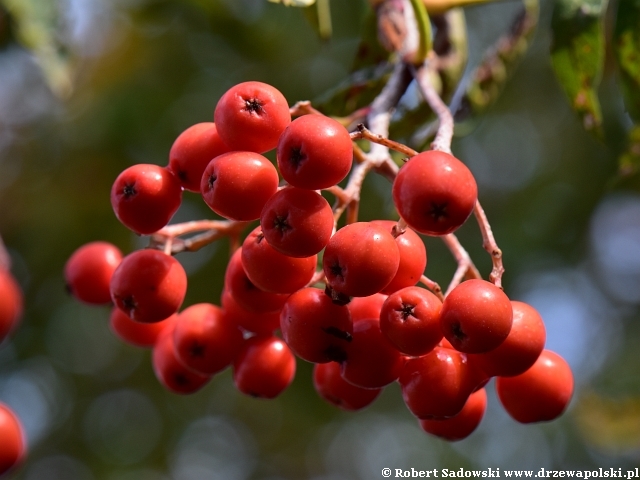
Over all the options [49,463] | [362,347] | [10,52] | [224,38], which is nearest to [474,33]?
[224,38]

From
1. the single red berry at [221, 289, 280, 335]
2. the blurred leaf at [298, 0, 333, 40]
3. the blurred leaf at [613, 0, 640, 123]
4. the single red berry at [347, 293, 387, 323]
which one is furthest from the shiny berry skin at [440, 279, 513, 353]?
the blurred leaf at [298, 0, 333, 40]

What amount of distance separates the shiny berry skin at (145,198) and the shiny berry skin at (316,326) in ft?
1.50

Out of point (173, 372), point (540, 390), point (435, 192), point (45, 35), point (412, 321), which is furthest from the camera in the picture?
point (45, 35)

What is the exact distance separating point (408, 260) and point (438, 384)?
341mm

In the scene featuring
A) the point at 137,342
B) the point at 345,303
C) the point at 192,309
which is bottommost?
the point at 137,342

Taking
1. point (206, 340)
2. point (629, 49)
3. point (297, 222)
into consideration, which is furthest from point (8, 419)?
point (629, 49)

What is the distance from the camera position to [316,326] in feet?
5.19

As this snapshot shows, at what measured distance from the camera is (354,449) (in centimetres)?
912

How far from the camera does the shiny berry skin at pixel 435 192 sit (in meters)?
1.40

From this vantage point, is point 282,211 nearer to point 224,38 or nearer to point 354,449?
point 224,38

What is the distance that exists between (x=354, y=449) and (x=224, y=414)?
255cm

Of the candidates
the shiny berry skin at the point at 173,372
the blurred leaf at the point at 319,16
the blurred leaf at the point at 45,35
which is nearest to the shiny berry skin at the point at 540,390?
the shiny berry skin at the point at 173,372

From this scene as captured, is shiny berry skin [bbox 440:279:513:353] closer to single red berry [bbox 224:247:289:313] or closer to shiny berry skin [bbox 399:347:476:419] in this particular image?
shiny berry skin [bbox 399:347:476:419]

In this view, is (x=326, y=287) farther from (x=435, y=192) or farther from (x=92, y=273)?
(x=92, y=273)
